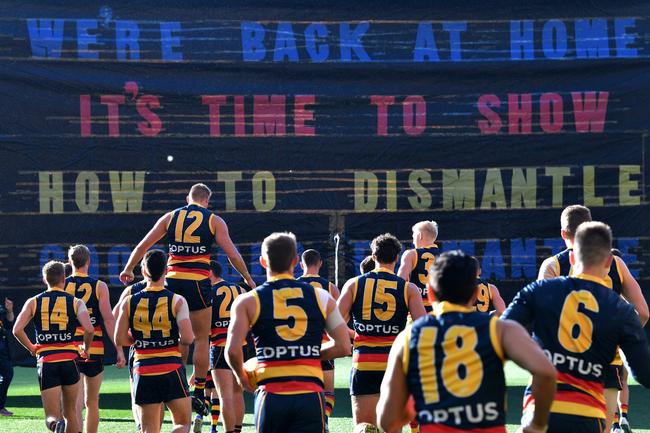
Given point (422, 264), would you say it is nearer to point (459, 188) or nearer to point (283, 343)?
point (459, 188)

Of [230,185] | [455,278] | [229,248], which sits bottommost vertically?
[229,248]

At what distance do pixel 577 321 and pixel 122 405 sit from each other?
28.1ft

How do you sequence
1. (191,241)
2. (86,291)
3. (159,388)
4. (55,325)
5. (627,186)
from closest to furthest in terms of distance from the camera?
(159,388) < (55,325) < (86,291) < (191,241) < (627,186)

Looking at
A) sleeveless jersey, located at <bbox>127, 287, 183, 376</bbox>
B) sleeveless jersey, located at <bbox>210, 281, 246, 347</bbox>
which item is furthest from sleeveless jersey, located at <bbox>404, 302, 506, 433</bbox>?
sleeveless jersey, located at <bbox>210, 281, 246, 347</bbox>

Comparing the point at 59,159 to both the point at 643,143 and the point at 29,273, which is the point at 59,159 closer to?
the point at 29,273

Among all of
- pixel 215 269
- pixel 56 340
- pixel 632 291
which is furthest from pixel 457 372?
pixel 215 269

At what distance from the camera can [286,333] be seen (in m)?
5.59

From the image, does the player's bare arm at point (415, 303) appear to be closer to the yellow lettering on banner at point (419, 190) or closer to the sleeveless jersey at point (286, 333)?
the sleeveless jersey at point (286, 333)

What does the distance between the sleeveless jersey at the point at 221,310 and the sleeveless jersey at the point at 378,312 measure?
289 cm

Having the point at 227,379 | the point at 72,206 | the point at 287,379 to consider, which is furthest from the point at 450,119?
the point at 287,379

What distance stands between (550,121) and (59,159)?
679 cm

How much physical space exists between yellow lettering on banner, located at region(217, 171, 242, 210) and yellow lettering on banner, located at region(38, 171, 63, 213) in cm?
220

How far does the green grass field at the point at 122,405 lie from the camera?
419 inches

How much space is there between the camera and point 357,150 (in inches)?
576
